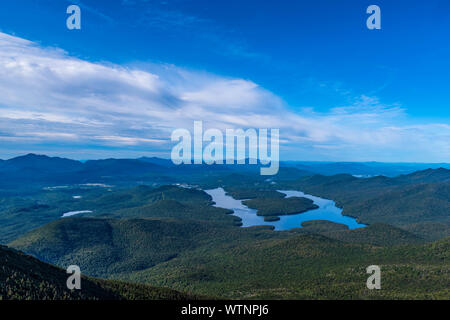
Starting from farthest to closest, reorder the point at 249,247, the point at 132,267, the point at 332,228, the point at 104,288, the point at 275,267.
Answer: the point at 332,228
the point at 249,247
the point at 132,267
the point at 275,267
the point at 104,288

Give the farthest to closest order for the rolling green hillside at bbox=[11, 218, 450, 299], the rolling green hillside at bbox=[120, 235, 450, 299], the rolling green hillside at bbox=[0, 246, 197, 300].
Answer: the rolling green hillside at bbox=[11, 218, 450, 299], the rolling green hillside at bbox=[120, 235, 450, 299], the rolling green hillside at bbox=[0, 246, 197, 300]

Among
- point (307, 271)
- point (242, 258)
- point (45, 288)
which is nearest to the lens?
point (45, 288)

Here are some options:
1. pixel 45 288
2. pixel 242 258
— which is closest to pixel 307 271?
pixel 242 258

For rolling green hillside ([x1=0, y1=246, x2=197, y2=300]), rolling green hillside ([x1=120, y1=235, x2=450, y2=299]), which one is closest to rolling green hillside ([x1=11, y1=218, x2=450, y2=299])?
rolling green hillside ([x1=120, y1=235, x2=450, y2=299])

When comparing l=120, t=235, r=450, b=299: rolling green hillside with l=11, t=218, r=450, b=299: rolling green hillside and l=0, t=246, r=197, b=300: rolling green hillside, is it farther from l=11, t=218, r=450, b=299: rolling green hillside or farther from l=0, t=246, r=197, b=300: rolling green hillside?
l=0, t=246, r=197, b=300: rolling green hillside

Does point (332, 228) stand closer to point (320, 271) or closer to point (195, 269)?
point (320, 271)

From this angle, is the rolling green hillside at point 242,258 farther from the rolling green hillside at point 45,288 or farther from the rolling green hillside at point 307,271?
the rolling green hillside at point 45,288

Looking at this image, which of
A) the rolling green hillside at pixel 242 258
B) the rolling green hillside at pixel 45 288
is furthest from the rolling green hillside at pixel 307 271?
the rolling green hillside at pixel 45 288

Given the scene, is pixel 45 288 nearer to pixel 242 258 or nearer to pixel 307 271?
pixel 307 271

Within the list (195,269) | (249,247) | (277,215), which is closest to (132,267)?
(195,269)
